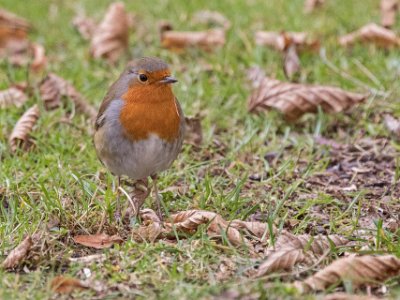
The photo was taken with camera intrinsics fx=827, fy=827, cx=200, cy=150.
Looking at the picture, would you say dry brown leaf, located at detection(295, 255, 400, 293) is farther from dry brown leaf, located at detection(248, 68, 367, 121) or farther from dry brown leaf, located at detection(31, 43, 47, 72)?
dry brown leaf, located at detection(31, 43, 47, 72)

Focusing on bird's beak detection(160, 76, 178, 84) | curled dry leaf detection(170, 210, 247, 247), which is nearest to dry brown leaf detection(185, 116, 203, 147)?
bird's beak detection(160, 76, 178, 84)

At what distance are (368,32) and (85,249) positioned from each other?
2.97 metres

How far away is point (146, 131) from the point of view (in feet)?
11.3

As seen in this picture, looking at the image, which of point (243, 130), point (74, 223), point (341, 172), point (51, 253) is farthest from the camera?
point (243, 130)

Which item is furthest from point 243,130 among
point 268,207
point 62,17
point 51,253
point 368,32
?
point 62,17

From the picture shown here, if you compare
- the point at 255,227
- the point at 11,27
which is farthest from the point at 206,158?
the point at 11,27

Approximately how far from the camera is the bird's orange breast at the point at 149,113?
11.3 feet

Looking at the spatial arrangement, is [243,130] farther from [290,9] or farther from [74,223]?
[290,9]

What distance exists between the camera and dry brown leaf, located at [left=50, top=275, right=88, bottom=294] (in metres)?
2.86

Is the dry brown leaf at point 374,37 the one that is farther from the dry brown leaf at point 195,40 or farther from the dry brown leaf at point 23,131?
the dry brown leaf at point 23,131

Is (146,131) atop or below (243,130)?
A: atop

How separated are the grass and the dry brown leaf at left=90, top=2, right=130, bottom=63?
0.25ft

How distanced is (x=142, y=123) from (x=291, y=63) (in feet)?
6.54

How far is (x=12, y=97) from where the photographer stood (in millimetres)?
4824
